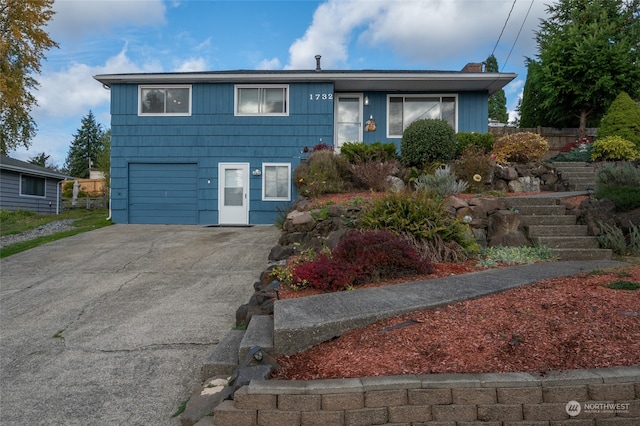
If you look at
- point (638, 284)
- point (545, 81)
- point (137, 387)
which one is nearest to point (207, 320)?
point (137, 387)

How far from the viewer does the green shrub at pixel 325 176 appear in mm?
9891

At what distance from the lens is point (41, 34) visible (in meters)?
21.6

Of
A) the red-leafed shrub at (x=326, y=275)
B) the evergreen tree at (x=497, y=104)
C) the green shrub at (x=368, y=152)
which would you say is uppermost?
A: the evergreen tree at (x=497, y=104)

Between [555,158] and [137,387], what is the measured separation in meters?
12.0

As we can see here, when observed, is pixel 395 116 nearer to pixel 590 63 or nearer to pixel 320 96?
pixel 320 96

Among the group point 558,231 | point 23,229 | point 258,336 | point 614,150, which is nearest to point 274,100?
point 23,229

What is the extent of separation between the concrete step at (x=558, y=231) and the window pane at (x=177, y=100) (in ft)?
36.3

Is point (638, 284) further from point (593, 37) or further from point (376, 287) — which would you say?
point (593, 37)

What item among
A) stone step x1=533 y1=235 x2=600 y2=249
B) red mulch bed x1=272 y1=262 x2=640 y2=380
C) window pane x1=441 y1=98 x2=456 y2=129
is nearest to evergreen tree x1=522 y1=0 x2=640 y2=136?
window pane x1=441 y1=98 x2=456 y2=129

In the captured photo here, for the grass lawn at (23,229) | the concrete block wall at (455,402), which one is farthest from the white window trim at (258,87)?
the concrete block wall at (455,402)

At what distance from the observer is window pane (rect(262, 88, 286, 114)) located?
1358 centimetres

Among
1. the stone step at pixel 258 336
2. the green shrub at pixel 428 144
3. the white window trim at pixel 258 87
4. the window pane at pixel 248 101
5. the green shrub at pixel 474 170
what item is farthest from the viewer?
the window pane at pixel 248 101

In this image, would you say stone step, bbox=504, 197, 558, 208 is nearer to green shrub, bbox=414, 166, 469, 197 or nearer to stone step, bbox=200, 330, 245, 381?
green shrub, bbox=414, 166, 469, 197

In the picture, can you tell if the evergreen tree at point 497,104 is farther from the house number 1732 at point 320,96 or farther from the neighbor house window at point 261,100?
the neighbor house window at point 261,100
